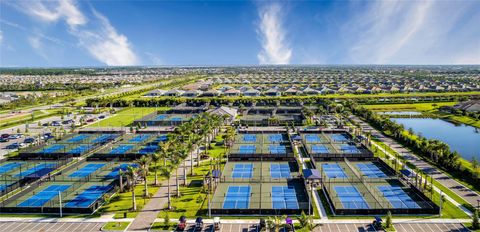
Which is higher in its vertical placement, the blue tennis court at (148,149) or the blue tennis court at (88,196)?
Result: the blue tennis court at (148,149)

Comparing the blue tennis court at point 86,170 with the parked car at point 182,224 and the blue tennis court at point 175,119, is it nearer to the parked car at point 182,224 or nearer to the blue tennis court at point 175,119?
the parked car at point 182,224

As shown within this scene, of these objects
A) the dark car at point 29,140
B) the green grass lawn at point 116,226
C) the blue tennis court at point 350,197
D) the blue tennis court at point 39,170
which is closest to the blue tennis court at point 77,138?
the dark car at point 29,140

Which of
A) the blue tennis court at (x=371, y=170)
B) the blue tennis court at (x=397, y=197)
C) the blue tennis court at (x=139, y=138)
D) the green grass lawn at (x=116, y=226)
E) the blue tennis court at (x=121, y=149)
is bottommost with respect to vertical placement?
the green grass lawn at (x=116, y=226)

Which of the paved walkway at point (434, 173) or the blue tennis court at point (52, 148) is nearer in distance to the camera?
the paved walkway at point (434, 173)

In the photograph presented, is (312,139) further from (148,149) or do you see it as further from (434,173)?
(148,149)

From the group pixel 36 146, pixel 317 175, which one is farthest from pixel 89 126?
pixel 317 175

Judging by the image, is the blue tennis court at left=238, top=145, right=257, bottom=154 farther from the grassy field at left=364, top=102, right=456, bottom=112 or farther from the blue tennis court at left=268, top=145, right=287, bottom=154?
the grassy field at left=364, top=102, right=456, bottom=112

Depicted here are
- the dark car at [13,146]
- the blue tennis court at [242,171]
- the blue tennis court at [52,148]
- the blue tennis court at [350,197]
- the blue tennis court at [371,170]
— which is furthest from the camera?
the dark car at [13,146]

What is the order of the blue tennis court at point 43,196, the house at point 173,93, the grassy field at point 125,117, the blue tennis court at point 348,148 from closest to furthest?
1. the blue tennis court at point 43,196
2. the blue tennis court at point 348,148
3. the grassy field at point 125,117
4. the house at point 173,93
